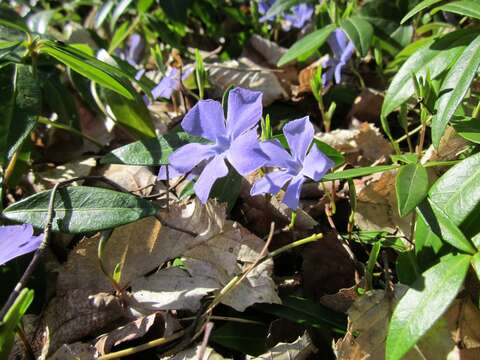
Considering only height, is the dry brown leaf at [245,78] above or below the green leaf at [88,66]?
below

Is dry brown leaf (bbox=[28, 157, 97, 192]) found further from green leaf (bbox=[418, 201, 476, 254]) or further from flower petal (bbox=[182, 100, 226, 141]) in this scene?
green leaf (bbox=[418, 201, 476, 254])

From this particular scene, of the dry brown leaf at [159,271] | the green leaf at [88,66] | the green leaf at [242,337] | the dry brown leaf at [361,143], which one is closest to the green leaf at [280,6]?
the dry brown leaf at [361,143]

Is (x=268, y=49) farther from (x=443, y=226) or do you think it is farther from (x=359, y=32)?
(x=443, y=226)

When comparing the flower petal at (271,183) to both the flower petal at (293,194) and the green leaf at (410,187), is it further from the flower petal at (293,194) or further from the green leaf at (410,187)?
the green leaf at (410,187)

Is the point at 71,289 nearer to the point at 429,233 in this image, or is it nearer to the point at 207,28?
the point at 429,233

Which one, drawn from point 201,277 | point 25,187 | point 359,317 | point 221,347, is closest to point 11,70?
point 25,187

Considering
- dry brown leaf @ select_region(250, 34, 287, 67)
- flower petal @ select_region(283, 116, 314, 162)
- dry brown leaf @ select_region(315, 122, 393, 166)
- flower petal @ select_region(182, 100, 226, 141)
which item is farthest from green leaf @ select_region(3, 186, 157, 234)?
Result: dry brown leaf @ select_region(250, 34, 287, 67)
